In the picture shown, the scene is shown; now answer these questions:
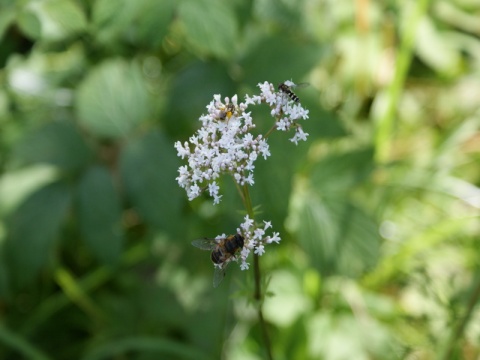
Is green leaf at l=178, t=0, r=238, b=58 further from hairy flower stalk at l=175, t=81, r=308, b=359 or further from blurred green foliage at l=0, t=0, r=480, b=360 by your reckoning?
hairy flower stalk at l=175, t=81, r=308, b=359

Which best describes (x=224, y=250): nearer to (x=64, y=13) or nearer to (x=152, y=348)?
(x=64, y=13)

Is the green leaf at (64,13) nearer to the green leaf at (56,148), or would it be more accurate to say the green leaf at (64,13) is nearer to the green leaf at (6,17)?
the green leaf at (6,17)

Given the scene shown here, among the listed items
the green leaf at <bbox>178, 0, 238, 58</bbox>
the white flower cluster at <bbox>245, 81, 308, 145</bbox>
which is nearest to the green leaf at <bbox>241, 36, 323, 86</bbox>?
the green leaf at <bbox>178, 0, 238, 58</bbox>

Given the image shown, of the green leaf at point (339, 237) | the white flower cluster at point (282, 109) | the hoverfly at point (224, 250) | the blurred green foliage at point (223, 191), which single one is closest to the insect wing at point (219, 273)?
the hoverfly at point (224, 250)

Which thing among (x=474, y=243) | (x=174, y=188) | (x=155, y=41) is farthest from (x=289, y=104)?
(x=474, y=243)

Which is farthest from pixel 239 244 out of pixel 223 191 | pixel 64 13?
pixel 64 13

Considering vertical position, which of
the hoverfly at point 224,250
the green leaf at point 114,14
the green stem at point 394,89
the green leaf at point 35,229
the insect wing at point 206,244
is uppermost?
the green stem at point 394,89

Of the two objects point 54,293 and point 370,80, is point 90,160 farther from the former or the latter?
point 370,80
